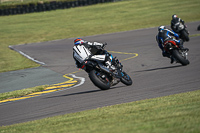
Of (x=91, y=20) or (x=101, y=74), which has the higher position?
(x=101, y=74)

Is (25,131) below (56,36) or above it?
above

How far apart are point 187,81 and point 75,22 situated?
29.9 metres

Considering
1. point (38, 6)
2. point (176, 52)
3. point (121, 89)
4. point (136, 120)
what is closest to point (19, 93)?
point (121, 89)

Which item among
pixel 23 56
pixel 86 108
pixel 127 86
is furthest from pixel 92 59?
pixel 23 56

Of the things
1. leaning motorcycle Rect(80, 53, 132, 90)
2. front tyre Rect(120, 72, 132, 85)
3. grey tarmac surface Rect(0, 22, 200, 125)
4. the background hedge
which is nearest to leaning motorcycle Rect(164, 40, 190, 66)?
grey tarmac surface Rect(0, 22, 200, 125)

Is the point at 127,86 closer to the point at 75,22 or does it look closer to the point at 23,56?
the point at 23,56

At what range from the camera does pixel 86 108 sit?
9.12m

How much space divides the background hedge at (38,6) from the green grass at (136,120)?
37396 mm

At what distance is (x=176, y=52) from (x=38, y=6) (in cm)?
3236

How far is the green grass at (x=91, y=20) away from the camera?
34.2 metres

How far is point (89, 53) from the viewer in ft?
37.6

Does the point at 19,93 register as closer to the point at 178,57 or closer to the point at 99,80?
the point at 99,80

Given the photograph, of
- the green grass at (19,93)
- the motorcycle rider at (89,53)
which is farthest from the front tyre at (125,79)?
the green grass at (19,93)

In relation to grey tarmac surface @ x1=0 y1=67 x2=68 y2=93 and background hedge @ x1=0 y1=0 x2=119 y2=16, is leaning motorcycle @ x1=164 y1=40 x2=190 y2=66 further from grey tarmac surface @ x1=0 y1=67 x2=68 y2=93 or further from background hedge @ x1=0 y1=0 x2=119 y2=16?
background hedge @ x1=0 y1=0 x2=119 y2=16
